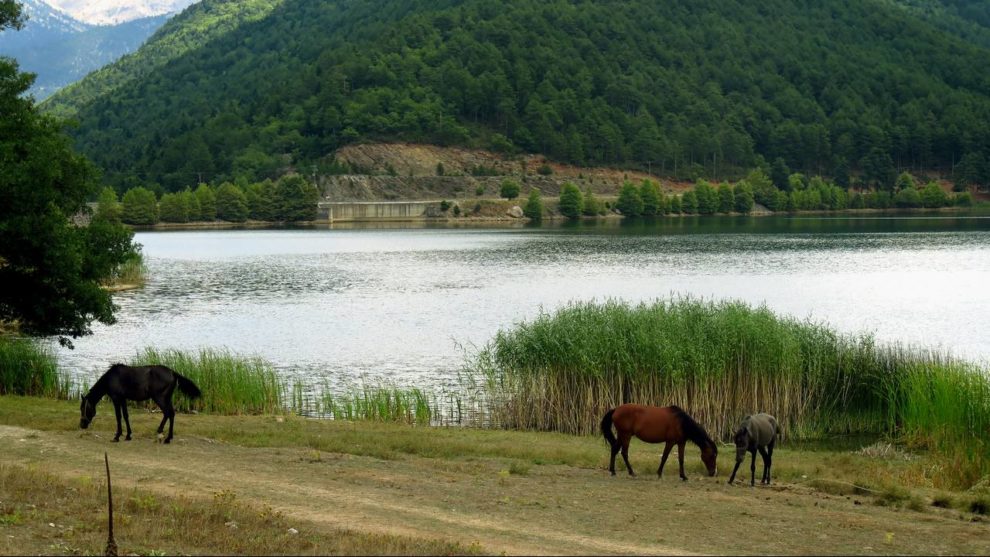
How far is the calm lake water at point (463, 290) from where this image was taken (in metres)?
50.3

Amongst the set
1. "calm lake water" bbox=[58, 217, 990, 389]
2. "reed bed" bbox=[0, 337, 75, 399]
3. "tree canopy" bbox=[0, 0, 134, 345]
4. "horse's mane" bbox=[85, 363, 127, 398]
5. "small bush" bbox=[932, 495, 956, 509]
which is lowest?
"calm lake water" bbox=[58, 217, 990, 389]

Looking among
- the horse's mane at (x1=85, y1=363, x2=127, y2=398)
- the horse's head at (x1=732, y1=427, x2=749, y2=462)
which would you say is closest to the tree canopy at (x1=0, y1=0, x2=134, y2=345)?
the horse's mane at (x1=85, y1=363, x2=127, y2=398)

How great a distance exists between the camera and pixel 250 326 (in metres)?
60.1

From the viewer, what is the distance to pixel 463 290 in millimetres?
77750

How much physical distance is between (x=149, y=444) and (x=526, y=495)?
900 centimetres

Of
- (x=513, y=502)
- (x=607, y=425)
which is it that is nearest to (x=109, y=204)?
(x=607, y=425)

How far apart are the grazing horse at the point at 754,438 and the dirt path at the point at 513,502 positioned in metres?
0.51

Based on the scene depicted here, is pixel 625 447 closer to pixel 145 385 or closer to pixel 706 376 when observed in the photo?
pixel 706 376

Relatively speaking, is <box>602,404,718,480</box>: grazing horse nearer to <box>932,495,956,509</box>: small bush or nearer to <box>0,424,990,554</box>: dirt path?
<box>0,424,990,554</box>: dirt path

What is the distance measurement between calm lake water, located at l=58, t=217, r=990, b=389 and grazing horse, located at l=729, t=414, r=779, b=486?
15.5 m

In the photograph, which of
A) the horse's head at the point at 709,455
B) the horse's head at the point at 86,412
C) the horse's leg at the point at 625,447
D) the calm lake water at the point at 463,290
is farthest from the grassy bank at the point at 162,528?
the calm lake water at the point at 463,290

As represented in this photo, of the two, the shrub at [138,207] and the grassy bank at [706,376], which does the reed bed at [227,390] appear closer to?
the grassy bank at [706,376]

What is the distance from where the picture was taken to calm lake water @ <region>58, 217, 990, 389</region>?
5031 cm

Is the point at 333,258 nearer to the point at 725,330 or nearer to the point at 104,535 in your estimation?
the point at 725,330
